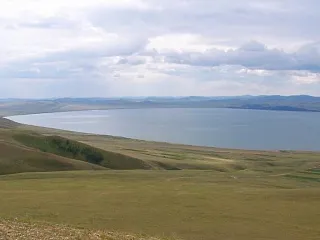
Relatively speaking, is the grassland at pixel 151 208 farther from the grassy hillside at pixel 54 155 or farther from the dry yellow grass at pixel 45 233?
the grassy hillside at pixel 54 155

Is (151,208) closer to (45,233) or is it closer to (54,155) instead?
(45,233)

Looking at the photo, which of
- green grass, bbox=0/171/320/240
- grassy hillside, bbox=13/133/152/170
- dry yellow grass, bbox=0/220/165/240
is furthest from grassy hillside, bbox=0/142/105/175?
dry yellow grass, bbox=0/220/165/240

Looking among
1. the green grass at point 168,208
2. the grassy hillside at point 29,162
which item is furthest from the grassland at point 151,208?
the grassy hillside at point 29,162

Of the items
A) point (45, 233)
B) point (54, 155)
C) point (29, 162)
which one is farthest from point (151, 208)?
point (54, 155)

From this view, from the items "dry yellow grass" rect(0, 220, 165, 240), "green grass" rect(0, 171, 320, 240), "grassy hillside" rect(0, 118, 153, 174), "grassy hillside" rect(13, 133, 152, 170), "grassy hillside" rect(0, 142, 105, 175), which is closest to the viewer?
"dry yellow grass" rect(0, 220, 165, 240)

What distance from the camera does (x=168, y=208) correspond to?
38.9 metres

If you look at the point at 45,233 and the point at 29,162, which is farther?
the point at 29,162

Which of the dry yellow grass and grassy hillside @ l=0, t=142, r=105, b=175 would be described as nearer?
the dry yellow grass

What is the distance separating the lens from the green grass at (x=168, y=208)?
30873mm

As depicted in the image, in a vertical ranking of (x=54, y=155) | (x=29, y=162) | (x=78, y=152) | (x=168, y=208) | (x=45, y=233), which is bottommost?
(x=29, y=162)

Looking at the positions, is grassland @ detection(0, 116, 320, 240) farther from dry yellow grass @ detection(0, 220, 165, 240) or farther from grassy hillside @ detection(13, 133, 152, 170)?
grassy hillside @ detection(13, 133, 152, 170)

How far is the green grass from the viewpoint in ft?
101

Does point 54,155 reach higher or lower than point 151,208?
higher

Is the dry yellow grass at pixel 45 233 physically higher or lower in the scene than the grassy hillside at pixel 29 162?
higher
